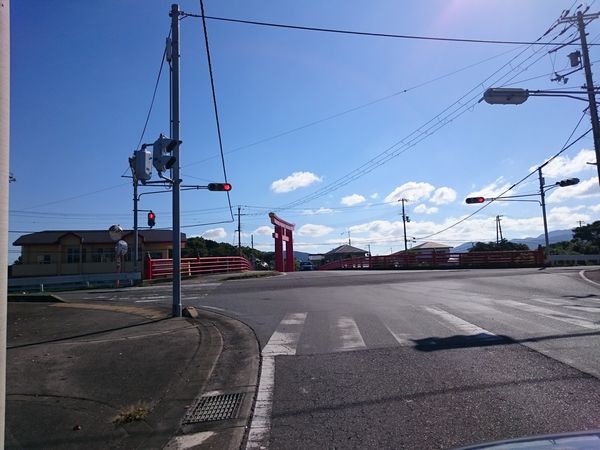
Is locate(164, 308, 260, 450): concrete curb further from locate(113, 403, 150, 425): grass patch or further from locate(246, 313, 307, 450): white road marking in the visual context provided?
locate(113, 403, 150, 425): grass patch

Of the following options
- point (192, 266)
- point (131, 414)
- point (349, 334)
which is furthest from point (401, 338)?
point (192, 266)

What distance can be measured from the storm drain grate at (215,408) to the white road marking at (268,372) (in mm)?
241

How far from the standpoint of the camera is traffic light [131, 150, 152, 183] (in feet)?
38.5

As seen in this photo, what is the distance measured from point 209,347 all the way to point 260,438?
168 inches

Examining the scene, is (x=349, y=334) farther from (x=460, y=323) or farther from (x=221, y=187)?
(x=221, y=187)

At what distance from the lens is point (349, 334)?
32.4 ft

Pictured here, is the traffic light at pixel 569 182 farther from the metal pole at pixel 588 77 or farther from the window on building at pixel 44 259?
Result: the window on building at pixel 44 259

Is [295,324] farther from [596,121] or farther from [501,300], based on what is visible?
[596,121]

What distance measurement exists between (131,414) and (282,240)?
44147 millimetres

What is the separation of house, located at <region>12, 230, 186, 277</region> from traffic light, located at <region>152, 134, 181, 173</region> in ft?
155

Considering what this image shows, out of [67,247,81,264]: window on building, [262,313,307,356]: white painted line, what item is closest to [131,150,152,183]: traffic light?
[262,313,307,356]: white painted line

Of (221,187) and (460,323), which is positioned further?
(221,187)

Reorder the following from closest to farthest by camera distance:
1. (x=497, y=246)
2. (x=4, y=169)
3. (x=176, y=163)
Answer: (x=4, y=169)
(x=176, y=163)
(x=497, y=246)

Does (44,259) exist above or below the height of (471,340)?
above
